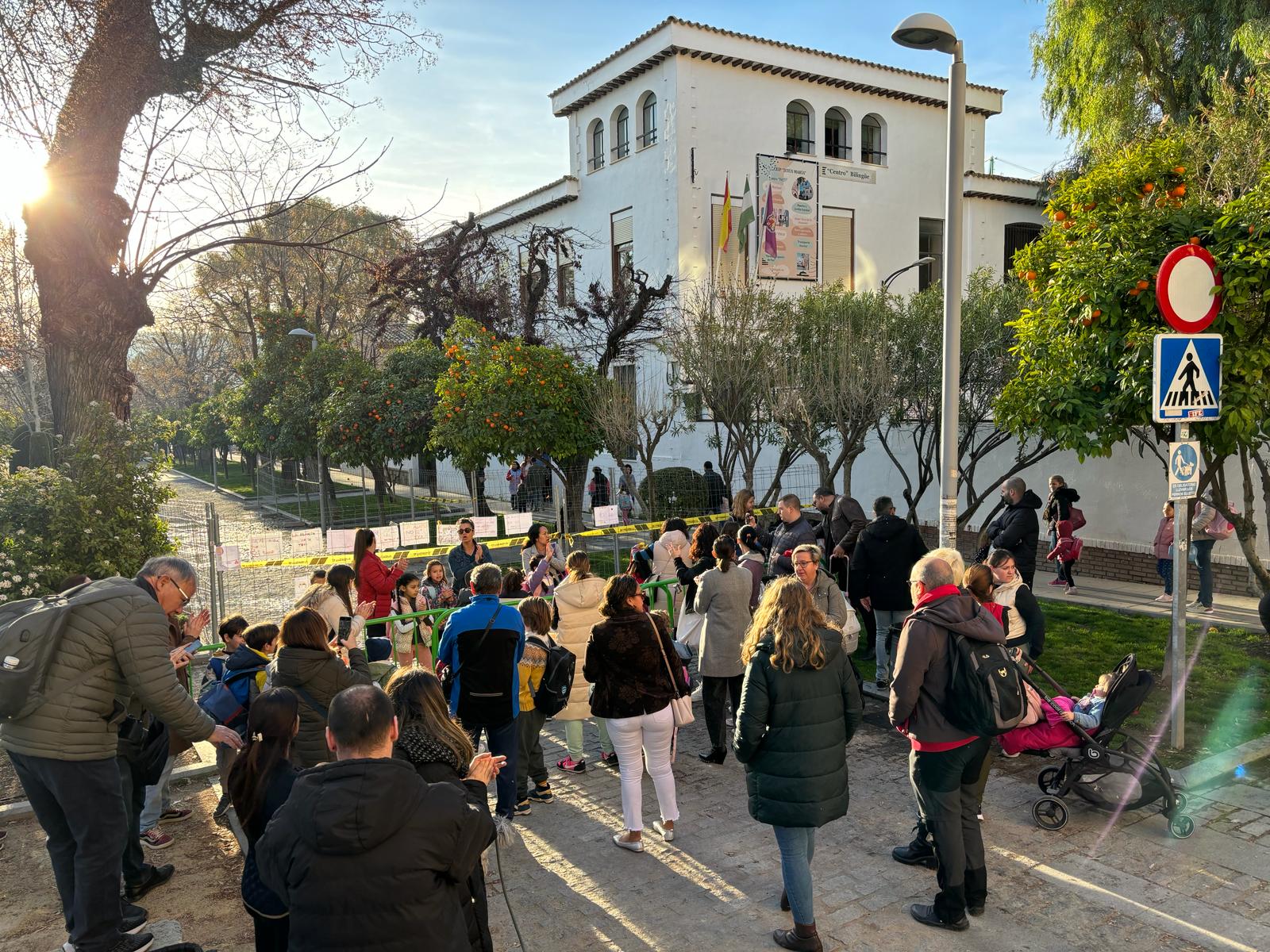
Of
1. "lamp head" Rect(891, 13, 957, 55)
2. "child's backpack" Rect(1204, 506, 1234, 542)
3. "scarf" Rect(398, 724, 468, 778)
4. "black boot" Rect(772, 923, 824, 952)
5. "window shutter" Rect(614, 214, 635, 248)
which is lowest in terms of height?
"black boot" Rect(772, 923, 824, 952)

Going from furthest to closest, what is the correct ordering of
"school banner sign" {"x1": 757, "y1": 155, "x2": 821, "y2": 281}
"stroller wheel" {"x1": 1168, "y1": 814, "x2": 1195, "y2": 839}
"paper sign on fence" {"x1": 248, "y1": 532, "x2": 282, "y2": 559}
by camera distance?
"school banner sign" {"x1": 757, "y1": 155, "x2": 821, "y2": 281} → "paper sign on fence" {"x1": 248, "y1": 532, "x2": 282, "y2": 559} → "stroller wheel" {"x1": 1168, "y1": 814, "x2": 1195, "y2": 839}

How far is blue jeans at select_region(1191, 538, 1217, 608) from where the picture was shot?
11.2 metres

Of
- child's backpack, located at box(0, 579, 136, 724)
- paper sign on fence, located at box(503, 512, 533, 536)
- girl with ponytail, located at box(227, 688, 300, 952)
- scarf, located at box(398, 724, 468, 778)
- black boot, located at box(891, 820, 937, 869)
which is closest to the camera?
scarf, located at box(398, 724, 468, 778)

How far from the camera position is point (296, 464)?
3153 cm

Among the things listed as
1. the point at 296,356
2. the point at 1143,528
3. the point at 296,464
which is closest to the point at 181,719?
the point at 1143,528

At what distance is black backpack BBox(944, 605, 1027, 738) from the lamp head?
5.10m

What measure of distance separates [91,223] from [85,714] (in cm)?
590

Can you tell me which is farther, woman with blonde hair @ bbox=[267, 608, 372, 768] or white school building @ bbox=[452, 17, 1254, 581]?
white school building @ bbox=[452, 17, 1254, 581]

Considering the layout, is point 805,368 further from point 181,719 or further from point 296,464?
point 296,464

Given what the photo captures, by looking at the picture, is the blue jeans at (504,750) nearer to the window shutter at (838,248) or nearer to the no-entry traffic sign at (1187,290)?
the no-entry traffic sign at (1187,290)

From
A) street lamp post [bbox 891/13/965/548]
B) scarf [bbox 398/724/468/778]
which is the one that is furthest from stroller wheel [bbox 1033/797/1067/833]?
scarf [bbox 398/724/468/778]

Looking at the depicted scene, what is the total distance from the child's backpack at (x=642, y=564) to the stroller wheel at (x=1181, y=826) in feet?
15.3

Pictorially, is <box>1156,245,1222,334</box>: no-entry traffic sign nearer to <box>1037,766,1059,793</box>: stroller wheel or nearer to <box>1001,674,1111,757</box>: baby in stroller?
<box>1001,674,1111,757</box>: baby in stroller

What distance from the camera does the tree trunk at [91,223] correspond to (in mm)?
7922
